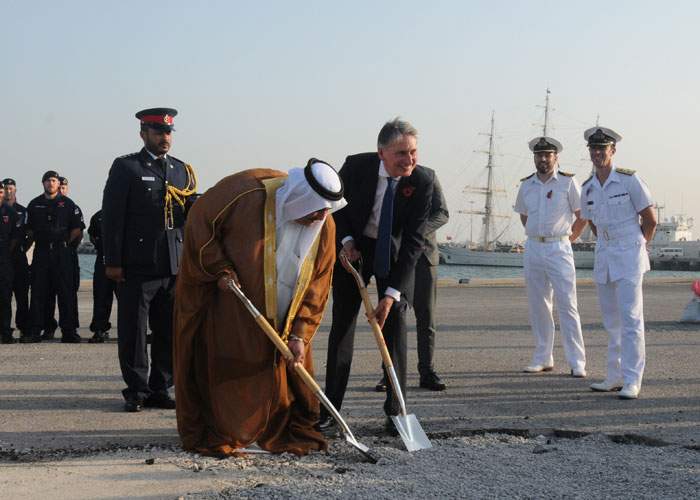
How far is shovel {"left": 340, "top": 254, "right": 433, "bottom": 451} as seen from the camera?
5875 mm

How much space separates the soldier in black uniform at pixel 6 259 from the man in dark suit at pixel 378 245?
21.3 ft

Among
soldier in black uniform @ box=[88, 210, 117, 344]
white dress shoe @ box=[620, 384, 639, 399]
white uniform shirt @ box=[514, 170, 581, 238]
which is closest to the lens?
white dress shoe @ box=[620, 384, 639, 399]

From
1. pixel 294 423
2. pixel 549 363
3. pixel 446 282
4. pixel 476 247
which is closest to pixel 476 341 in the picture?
pixel 549 363

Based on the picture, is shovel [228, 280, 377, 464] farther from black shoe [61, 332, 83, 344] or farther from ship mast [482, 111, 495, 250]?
ship mast [482, 111, 495, 250]

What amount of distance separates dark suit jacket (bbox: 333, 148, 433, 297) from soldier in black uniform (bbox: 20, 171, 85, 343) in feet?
20.9

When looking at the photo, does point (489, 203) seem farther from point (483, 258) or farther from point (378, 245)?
point (378, 245)

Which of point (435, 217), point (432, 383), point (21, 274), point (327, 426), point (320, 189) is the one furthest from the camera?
point (21, 274)

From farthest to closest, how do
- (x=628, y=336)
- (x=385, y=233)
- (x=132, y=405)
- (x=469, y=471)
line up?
(x=628, y=336), (x=132, y=405), (x=385, y=233), (x=469, y=471)

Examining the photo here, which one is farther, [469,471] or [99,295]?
[99,295]

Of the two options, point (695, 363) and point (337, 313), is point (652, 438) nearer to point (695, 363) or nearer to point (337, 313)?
point (337, 313)

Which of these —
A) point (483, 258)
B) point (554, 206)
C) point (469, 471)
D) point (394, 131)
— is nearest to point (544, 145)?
point (554, 206)

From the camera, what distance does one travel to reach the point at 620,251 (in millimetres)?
8227

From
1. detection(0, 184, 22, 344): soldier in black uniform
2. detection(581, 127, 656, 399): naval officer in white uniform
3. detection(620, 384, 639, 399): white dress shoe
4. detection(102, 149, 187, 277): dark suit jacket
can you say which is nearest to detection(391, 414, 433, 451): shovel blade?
detection(102, 149, 187, 277): dark suit jacket

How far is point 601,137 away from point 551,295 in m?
1.87
